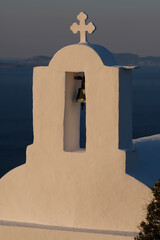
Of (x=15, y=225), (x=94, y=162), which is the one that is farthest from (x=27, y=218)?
(x=94, y=162)

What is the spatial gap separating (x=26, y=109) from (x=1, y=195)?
199 feet

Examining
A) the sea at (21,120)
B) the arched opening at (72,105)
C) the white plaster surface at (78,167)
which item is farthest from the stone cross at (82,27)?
the sea at (21,120)

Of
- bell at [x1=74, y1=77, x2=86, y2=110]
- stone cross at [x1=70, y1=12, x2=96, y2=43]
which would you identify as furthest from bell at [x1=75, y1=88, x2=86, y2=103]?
stone cross at [x1=70, y1=12, x2=96, y2=43]

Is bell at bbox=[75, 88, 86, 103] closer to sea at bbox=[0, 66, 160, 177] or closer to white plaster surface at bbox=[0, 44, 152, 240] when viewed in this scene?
white plaster surface at bbox=[0, 44, 152, 240]

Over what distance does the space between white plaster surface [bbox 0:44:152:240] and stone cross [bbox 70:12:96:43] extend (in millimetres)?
442

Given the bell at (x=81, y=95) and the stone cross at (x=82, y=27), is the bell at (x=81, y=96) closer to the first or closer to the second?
the bell at (x=81, y=95)

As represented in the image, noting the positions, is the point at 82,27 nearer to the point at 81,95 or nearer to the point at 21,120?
the point at 81,95

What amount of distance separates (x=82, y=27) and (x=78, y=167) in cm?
272

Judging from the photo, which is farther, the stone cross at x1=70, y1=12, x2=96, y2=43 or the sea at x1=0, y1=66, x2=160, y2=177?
the sea at x1=0, y1=66, x2=160, y2=177

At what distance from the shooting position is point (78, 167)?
1822 centimetres

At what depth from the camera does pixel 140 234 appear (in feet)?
54.1

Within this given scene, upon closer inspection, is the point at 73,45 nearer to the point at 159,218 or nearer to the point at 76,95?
the point at 76,95

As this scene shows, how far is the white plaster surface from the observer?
1781cm

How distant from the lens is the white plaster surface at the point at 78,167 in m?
17.8
